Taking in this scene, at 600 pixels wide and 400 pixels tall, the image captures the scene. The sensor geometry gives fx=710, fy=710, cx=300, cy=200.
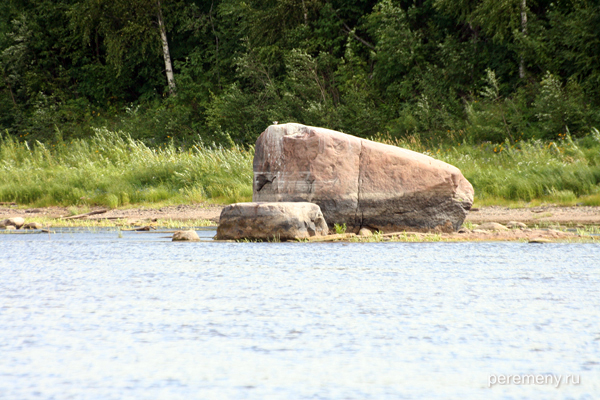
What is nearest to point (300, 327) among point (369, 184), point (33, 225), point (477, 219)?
point (369, 184)

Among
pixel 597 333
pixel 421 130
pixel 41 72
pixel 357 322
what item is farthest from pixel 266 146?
pixel 41 72

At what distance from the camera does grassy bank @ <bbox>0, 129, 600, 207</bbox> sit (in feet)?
41.7

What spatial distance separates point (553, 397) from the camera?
2.75 metres

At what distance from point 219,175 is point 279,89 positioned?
27.3ft

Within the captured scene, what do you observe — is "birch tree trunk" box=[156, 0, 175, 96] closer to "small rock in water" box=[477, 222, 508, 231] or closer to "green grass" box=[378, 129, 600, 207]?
"green grass" box=[378, 129, 600, 207]

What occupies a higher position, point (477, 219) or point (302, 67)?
point (302, 67)

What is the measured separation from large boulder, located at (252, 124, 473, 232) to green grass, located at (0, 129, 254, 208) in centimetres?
477

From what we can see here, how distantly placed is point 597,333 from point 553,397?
3.72 feet

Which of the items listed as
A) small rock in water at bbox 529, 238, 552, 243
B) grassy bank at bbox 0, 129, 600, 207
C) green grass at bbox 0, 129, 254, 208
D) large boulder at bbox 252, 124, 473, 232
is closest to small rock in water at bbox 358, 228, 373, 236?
large boulder at bbox 252, 124, 473, 232

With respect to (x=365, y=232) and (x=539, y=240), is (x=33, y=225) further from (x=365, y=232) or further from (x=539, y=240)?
(x=539, y=240)

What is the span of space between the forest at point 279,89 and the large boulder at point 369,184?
383cm

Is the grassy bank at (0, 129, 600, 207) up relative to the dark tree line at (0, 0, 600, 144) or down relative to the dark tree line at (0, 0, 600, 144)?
down

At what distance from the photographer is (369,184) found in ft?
30.2

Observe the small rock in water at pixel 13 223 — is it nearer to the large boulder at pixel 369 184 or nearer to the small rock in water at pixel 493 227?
the large boulder at pixel 369 184
